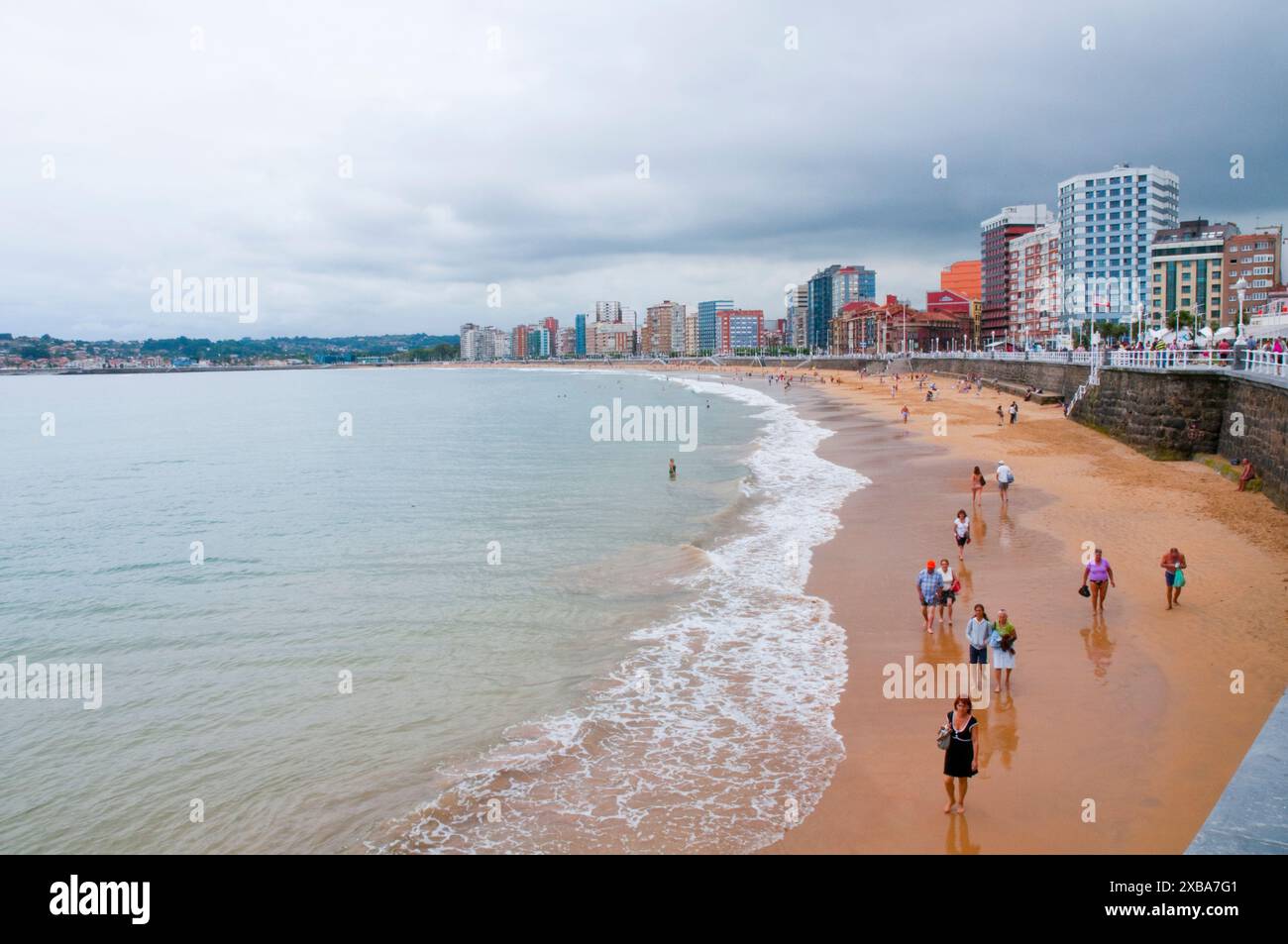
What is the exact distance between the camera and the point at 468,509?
30656 mm

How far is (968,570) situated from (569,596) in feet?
27.9

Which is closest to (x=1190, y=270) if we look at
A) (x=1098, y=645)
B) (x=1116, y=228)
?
(x=1116, y=228)

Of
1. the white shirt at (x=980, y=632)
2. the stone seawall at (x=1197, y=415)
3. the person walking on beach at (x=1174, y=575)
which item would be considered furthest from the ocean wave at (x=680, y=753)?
the stone seawall at (x=1197, y=415)

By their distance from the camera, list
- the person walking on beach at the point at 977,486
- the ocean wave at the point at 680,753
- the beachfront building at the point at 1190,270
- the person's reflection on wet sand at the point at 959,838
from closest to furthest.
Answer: the person's reflection on wet sand at the point at 959,838 → the ocean wave at the point at 680,753 → the person walking on beach at the point at 977,486 → the beachfront building at the point at 1190,270

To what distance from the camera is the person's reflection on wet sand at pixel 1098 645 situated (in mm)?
13070

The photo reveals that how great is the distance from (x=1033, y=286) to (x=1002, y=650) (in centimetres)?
15768

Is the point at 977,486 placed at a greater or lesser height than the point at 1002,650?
greater

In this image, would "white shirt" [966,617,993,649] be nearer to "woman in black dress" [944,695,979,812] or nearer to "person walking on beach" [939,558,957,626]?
"person walking on beach" [939,558,957,626]

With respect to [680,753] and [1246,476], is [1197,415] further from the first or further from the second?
[680,753]

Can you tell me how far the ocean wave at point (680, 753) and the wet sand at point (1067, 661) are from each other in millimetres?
498

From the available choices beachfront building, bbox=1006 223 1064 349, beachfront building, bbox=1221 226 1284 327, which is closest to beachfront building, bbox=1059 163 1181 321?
beachfront building, bbox=1006 223 1064 349

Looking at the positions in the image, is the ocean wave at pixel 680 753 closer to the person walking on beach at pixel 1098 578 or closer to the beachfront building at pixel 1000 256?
the person walking on beach at pixel 1098 578

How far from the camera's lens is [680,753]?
11.2 meters
